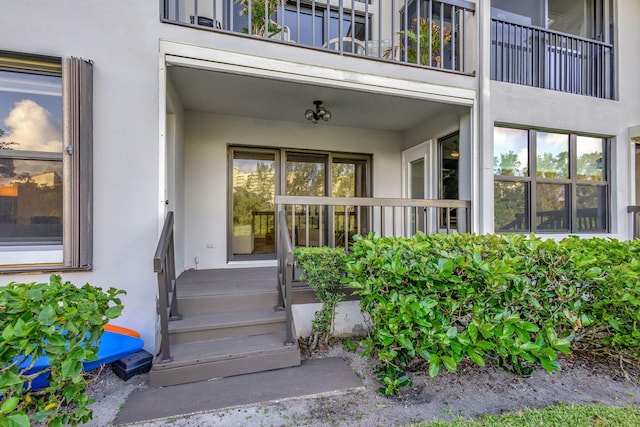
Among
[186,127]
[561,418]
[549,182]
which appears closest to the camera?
[561,418]

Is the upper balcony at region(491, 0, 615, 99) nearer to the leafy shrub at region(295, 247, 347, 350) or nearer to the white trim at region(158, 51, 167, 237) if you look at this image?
the leafy shrub at region(295, 247, 347, 350)

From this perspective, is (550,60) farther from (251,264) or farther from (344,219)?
(251,264)

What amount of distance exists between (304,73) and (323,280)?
2.28 metres

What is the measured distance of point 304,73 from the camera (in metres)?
3.42

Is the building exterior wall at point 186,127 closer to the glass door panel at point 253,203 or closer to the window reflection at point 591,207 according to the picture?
the window reflection at point 591,207

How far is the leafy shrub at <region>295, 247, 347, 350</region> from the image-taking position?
9.48 ft

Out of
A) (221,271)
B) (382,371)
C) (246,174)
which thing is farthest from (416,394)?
(246,174)

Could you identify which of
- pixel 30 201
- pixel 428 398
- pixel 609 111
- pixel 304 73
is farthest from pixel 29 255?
pixel 609 111

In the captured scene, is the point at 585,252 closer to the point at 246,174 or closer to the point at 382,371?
the point at 382,371

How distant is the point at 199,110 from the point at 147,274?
110 inches

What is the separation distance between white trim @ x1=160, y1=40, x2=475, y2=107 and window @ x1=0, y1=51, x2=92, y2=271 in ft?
2.70

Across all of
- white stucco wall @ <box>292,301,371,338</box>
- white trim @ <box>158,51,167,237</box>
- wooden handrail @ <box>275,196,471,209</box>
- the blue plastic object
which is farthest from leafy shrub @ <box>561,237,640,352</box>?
the blue plastic object

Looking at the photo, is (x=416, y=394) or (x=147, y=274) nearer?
(x=416, y=394)

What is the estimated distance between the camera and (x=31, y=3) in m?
Result: 2.61
